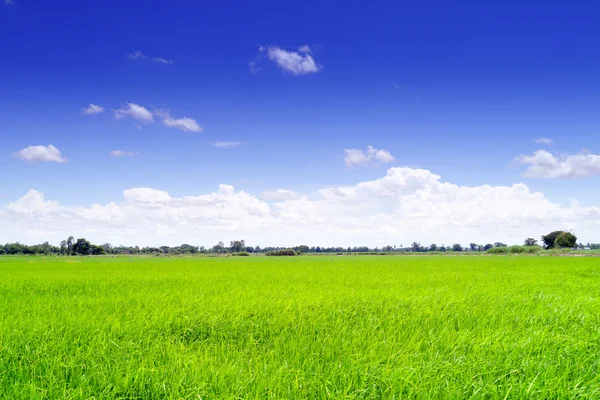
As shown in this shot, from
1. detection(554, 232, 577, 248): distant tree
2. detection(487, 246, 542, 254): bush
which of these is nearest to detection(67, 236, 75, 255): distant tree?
detection(487, 246, 542, 254): bush

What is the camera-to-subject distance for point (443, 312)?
7312mm

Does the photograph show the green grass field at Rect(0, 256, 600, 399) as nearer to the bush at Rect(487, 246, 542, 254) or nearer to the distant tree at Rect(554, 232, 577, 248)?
the bush at Rect(487, 246, 542, 254)

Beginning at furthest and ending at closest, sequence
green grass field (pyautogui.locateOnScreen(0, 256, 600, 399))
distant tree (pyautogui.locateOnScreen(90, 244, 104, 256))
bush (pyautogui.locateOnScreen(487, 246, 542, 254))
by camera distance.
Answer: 1. distant tree (pyautogui.locateOnScreen(90, 244, 104, 256))
2. bush (pyautogui.locateOnScreen(487, 246, 542, 254))
3. green grass field (pyautogui.locateOnScreen(0, 256, 600, 399))

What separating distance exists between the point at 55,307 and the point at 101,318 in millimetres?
2514

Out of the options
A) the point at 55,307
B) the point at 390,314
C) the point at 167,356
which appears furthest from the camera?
the point at 55,307

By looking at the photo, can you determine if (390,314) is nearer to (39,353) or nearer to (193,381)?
(193,381)

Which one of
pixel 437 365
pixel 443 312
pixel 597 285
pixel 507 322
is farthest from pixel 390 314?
pixel 597 285

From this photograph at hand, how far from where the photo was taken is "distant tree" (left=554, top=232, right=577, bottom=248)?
129m

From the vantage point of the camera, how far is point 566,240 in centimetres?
12925

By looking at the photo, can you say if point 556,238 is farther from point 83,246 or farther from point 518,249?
point 83,246

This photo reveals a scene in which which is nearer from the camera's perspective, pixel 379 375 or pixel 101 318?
pixel 379 375

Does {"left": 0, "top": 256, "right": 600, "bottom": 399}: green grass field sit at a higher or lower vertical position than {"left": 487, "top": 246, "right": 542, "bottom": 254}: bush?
higher

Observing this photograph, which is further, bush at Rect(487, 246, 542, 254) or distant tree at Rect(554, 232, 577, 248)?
distant tree at Rect(554, 232, 577, 248)

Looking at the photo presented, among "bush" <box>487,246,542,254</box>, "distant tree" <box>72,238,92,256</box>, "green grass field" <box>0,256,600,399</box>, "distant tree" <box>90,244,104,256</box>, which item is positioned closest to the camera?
"green grass field" <box>0,256,600,399</box>
